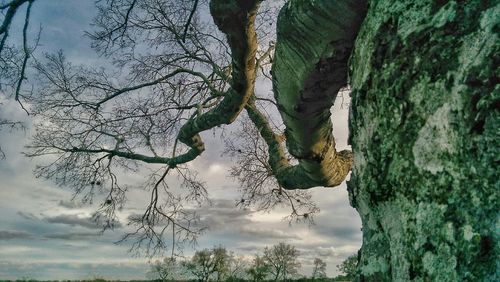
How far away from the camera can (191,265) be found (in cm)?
4909

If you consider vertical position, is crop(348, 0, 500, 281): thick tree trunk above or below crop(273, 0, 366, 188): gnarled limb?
below

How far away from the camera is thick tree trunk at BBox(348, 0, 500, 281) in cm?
97

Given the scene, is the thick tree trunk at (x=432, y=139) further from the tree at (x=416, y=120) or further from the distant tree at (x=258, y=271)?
the distant tree at (x=258, y=271)

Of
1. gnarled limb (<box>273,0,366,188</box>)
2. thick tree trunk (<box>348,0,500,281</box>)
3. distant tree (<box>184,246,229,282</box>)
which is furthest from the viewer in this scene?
distant tree (<box>184,246,229,282</box>)

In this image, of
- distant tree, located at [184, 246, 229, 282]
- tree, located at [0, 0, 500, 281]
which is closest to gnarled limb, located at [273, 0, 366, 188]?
tree, located at [0, 0, 500, 281]

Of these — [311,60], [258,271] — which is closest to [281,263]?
[258,271]

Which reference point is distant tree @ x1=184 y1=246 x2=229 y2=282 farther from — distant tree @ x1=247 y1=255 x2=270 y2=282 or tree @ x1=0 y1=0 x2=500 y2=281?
tree @ x1=0 y1=0 x2=500 y2=281

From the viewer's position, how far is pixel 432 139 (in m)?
1.10

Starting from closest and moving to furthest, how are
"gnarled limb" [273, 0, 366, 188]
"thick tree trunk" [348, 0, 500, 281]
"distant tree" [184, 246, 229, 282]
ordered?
"thick tree trunk" [348, 0, 500, 281]
"gnarled limb" [273, 0, 366, 188]
"distant tree" [184, 246, 229, 282]

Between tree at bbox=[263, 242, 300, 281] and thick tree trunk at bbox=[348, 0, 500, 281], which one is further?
tree at bbox=[263, 242, 300, 281]

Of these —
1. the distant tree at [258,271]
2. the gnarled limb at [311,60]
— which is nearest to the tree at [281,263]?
the distant tree at [258,271]

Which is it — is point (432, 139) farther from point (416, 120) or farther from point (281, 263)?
point (281, 263)

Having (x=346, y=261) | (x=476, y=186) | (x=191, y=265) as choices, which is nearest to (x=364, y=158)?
(x=476, y=186)

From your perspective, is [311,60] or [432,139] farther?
[311,60]
